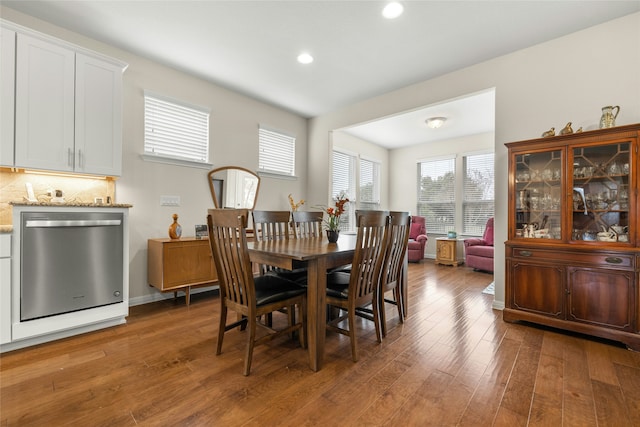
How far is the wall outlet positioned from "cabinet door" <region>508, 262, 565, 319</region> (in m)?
3.93

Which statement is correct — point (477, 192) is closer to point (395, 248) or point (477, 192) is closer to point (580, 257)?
point (580, 257)

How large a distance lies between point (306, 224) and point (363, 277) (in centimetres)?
138

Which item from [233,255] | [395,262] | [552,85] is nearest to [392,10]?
[552,85]

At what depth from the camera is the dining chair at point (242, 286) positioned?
73.5 inches

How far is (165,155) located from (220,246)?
217 cm

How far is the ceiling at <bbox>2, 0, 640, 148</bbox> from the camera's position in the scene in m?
2.50

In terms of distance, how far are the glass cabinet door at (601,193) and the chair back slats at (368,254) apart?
6.11 ft

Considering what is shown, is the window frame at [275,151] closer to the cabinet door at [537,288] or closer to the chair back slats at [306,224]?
the chair back slats at [306,224]

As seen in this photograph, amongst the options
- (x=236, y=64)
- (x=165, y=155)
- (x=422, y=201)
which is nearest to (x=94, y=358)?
(x=165, y=155)

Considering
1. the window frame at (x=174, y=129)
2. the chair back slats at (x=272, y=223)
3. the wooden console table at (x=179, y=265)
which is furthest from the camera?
the window frame at (x=174, y=129)

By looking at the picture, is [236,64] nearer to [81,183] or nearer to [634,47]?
[81,183]

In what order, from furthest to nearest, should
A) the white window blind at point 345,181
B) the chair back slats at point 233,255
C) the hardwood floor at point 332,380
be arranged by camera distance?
the white window blind at point 345,181, the chair back slats at point 233,255, the hardwood floor at point 332,380

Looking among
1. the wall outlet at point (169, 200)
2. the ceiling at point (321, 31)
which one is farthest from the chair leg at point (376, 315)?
the wall outlet at point (169, 200)

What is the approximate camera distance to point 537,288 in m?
2.71
